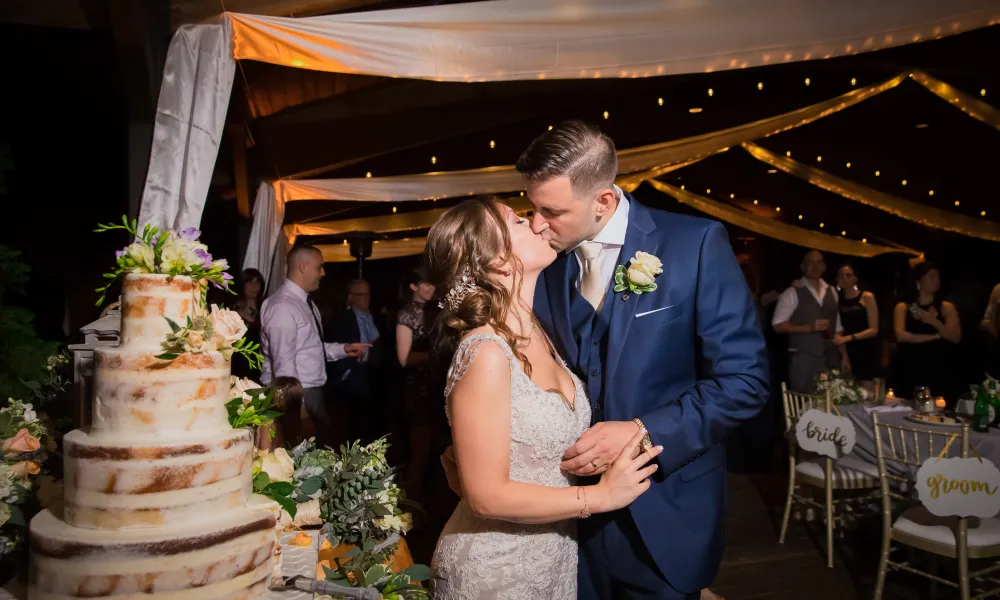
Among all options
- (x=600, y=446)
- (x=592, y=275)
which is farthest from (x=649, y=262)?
(x=600, y=446)

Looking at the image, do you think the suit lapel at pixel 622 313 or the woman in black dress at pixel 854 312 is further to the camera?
the woman in black dress at pixel 854 312

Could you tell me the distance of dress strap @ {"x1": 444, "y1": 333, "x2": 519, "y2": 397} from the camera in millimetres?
1644

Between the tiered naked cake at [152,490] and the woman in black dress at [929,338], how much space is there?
5.56 m

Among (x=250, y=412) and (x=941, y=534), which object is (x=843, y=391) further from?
(x=250, y=412)

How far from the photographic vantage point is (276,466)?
69.5 inches

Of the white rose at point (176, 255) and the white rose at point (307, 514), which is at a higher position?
the white rose at point (176, 255)

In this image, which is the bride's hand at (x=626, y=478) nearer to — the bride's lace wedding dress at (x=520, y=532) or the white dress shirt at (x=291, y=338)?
the bride's lace wedding dress at (x=520, y=532)

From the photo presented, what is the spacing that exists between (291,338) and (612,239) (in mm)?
2913

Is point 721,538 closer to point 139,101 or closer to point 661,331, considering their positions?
point 661,331

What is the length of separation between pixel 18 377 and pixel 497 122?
415 centimetres

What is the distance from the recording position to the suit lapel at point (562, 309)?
2.00 meters

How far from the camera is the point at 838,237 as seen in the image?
11.0 meters

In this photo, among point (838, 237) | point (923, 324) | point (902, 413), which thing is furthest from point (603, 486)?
point (838, 237)

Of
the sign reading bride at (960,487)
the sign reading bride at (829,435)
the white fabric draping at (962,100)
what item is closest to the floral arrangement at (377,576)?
the sign reading bride at (960,487)
